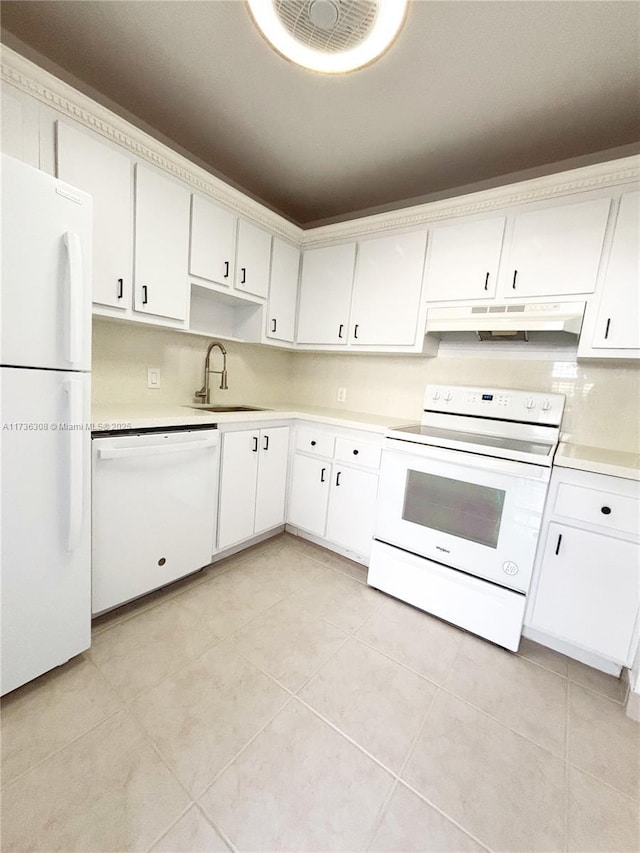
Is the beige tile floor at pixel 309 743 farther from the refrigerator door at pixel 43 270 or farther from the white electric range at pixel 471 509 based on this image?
the refrigerator door at pixel 43 270

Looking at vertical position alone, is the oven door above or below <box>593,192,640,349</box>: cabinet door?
below

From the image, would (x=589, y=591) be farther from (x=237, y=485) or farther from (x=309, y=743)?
(x=237, y=485)

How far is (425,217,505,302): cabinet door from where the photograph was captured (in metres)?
1.99

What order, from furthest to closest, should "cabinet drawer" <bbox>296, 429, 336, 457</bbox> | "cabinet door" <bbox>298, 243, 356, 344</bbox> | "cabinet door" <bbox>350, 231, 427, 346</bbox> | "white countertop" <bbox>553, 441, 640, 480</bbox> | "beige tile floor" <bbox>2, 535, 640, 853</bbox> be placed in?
1. "cabinet door" <bbox>298, 243, 356, 344</bbox>
2. "cabinet drawer" <bbox>296, 429, 336, 457</bbox>
3. "cabinet door" <bbox>350, 231, 427, 346</bbox>
4. "white countertop" <bbox>553, 441, 640, 480</bbox>
5. "beige tile floor" <bbox>2, 535, 640, 853</bbox>

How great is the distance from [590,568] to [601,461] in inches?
18.6

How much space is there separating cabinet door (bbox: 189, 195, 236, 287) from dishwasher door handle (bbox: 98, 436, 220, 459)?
39.7 inches

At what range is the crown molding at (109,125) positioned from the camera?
4.42 feet

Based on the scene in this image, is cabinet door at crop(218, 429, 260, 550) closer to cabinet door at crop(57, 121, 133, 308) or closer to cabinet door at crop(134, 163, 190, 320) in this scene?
cabinet door at crop(134, 163, 190, 320)

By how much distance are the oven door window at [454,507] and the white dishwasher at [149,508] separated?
3.79 ft

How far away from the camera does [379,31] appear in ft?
3.47

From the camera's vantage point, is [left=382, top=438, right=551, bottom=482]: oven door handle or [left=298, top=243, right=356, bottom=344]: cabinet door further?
[left=298, top=243, right=356, bottom=344]: cabinet door

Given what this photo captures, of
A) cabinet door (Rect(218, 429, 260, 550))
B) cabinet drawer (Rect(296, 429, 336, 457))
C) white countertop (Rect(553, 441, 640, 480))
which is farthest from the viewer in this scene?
cabinet drawer (Rect(296, 429, 336, 457))

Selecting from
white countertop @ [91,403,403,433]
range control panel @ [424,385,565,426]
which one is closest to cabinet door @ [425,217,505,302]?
range control panel @ [424,385,565,426]

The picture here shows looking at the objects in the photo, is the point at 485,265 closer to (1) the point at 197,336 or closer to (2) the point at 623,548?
(2) the point at 623,548
